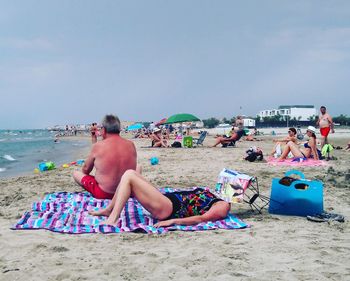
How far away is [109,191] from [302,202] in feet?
7.52

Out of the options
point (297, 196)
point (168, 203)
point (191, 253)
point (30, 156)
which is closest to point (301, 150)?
point (297, 196)

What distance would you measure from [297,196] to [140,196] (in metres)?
1.84

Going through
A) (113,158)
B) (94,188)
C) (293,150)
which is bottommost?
(293,150)

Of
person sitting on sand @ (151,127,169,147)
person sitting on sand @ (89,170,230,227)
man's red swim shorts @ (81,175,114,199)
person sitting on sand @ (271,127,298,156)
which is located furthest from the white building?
person sitting on sand @ (89,170,230,227)

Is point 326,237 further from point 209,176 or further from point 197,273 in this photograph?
point 209,176

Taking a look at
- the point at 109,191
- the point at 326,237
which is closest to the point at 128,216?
the point at 109,191

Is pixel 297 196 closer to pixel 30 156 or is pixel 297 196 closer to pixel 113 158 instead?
pixel 113 158

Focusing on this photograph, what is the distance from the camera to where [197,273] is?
2650 millimetres

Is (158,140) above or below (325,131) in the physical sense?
below

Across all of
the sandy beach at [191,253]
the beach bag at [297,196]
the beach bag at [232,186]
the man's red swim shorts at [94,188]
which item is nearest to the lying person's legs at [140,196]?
the sandy beach at [191,253]

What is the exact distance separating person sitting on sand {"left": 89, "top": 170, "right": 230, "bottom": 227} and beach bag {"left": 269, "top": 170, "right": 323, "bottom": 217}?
77 centimetres

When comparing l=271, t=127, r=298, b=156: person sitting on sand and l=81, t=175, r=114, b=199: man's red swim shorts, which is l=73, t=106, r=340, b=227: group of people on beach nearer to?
l=81, t=175, r=114, b=199: man's red swim shorts

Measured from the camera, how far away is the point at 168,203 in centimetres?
378

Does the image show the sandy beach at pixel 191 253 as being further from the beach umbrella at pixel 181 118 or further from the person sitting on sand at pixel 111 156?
the beach umbrella at pixel 181 118
